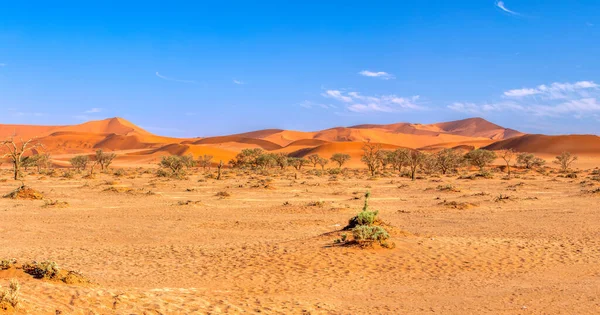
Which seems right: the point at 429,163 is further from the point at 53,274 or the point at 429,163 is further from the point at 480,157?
the point at 53,274

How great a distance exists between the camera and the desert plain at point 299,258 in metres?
8.19

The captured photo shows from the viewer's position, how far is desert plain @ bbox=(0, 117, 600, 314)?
26.9 ft

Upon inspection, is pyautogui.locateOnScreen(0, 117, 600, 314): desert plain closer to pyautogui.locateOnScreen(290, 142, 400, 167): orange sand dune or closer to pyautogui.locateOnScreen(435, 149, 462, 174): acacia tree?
pyautogui.locateOnScreen(435, 149, 462, 174): acacia tree

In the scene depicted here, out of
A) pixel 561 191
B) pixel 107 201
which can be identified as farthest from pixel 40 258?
pixel 561 191

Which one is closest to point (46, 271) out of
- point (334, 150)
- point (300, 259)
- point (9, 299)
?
point (9, 299)

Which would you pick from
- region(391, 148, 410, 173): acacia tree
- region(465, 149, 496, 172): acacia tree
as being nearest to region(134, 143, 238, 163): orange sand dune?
region(391, 148, 410, 173): acacia tree

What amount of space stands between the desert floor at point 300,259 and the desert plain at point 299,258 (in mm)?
36

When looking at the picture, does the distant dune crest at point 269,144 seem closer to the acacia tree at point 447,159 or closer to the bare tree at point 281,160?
the bare tree at point 281,160

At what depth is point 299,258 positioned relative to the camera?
1212cm

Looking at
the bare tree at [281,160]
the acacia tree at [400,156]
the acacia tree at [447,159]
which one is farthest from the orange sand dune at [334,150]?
the acacia tree at [447,159]

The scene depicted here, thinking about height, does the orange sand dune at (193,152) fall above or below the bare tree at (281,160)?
above

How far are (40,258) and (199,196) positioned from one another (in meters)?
17.5

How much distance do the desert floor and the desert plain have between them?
0.04m

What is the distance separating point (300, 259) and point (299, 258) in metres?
0.10
